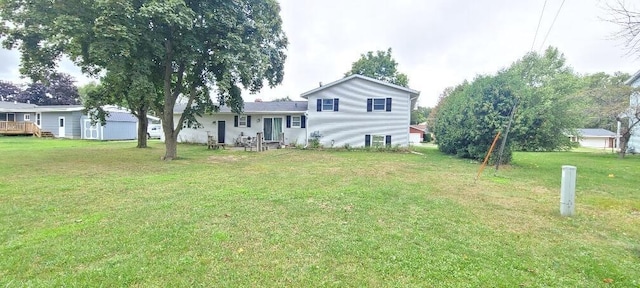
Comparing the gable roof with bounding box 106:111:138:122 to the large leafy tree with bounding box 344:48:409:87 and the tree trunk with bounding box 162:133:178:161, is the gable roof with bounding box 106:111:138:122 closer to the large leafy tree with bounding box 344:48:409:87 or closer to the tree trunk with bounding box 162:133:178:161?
the tree trunk with bounding box 162:133:178:161

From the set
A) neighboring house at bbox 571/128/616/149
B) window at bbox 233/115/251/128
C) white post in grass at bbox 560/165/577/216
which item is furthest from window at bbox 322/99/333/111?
neighboring house at bbox 571/128/616/149

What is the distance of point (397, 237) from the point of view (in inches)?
160

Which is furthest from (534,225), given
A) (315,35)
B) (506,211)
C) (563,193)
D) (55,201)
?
(315,35)

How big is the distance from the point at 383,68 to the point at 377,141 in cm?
2180

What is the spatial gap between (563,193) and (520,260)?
2897mm

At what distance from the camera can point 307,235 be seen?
4090 millimetres

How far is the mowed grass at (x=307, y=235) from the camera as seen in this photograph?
9.86 ft

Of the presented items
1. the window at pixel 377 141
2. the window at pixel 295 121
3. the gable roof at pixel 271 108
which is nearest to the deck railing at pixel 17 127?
the gable roof at pixel 271 108

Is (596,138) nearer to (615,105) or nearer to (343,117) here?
(615,105)

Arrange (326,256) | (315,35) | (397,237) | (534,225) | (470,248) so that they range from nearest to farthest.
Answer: (326,256) < (470,248) < (397,237) < (534,225) < (315,35)

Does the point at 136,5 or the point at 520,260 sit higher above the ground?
the point at 136,5

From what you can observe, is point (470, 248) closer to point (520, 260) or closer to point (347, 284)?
point (520, 260)

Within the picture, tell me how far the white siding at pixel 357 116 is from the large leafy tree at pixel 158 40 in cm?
613

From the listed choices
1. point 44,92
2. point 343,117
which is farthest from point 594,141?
point 44,92
